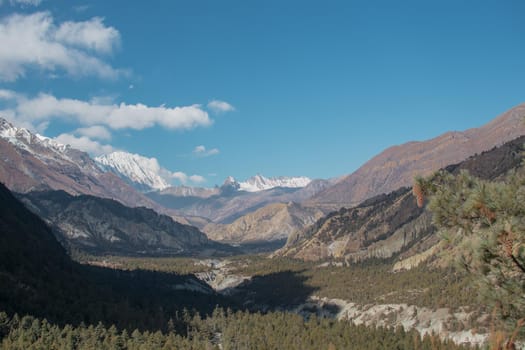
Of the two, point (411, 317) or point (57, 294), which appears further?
point (411, 317)

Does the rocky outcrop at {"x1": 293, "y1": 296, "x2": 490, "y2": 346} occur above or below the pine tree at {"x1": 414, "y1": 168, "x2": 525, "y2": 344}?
below

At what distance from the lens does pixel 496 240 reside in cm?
1362

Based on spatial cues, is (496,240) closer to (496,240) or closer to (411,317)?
(496,240)

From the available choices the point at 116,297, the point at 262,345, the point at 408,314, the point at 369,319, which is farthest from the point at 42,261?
the point at 408,314

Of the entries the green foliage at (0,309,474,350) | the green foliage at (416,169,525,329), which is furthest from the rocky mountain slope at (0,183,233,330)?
the green foliage at (416,169,525,329)

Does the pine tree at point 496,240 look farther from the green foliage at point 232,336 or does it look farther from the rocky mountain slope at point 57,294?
the rocky mountain slope at point 57,294

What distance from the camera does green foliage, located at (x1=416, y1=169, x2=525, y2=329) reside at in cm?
1375

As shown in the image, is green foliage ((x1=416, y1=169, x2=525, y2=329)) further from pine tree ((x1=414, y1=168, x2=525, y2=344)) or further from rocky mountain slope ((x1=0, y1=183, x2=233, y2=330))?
rocky mountain slope ((x1=0, y1=183, x2=233, y2=330))

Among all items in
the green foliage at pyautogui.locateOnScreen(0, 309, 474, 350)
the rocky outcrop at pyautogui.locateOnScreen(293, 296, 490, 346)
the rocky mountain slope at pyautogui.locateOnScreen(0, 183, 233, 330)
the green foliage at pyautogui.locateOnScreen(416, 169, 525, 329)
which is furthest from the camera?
the rocky mountain slope at pyautogui.locateOnScreen(0, 183, 233, 330)

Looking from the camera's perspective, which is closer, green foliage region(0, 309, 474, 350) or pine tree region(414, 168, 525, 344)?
pine tree region(414, 168, 525, 344)

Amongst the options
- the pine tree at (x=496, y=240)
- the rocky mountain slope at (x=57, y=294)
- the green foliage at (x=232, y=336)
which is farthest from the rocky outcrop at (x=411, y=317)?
the pine tree at (x=496, y=240)

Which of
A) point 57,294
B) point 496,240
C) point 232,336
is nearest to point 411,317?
point 232,336

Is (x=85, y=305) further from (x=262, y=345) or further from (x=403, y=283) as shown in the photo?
(x=403, y=283)

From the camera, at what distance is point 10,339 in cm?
8412
